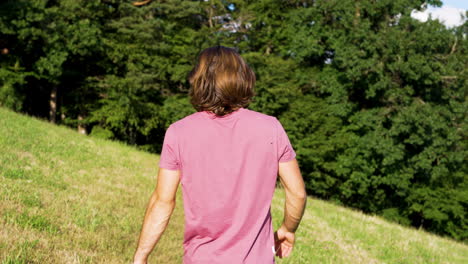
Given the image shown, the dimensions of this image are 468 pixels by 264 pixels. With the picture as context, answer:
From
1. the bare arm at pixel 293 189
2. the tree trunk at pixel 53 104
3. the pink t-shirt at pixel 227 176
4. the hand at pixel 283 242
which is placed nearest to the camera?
the pink t-shirt at pixel 227 176

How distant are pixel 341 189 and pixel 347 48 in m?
10.1

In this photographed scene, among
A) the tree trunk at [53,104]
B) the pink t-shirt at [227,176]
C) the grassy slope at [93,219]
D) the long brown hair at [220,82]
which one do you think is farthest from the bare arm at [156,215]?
the tree trunk at [53,104]

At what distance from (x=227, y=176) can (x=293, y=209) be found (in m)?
0.53

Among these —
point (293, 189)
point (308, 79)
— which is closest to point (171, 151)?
point (293, 189)

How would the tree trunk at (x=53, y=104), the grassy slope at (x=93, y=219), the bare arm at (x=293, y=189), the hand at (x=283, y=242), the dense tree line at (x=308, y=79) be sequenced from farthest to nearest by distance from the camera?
the tree trunk at (x=53, y=104) < the dense tree line at (x=308, y=79) < the grassy slope at (x=93, y=219) < the hand at (x=283, y=242) < the bare arm at (x=293, y=189)

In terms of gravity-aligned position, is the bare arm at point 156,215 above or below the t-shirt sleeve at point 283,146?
below

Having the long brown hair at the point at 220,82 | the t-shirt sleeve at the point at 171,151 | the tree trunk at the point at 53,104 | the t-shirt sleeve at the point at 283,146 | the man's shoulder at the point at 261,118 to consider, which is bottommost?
the tree trunk at the point at 53,104

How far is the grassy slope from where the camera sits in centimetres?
505

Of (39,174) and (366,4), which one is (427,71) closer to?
(366,4)

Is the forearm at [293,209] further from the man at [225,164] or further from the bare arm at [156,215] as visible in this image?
the bare arm at [156,215]

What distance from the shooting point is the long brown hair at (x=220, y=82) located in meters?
2.17

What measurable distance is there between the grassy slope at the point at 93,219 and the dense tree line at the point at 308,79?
13280mm

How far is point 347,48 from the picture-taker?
81.7ft

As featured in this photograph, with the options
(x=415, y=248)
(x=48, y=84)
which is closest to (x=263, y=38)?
(x=48, y=84)
